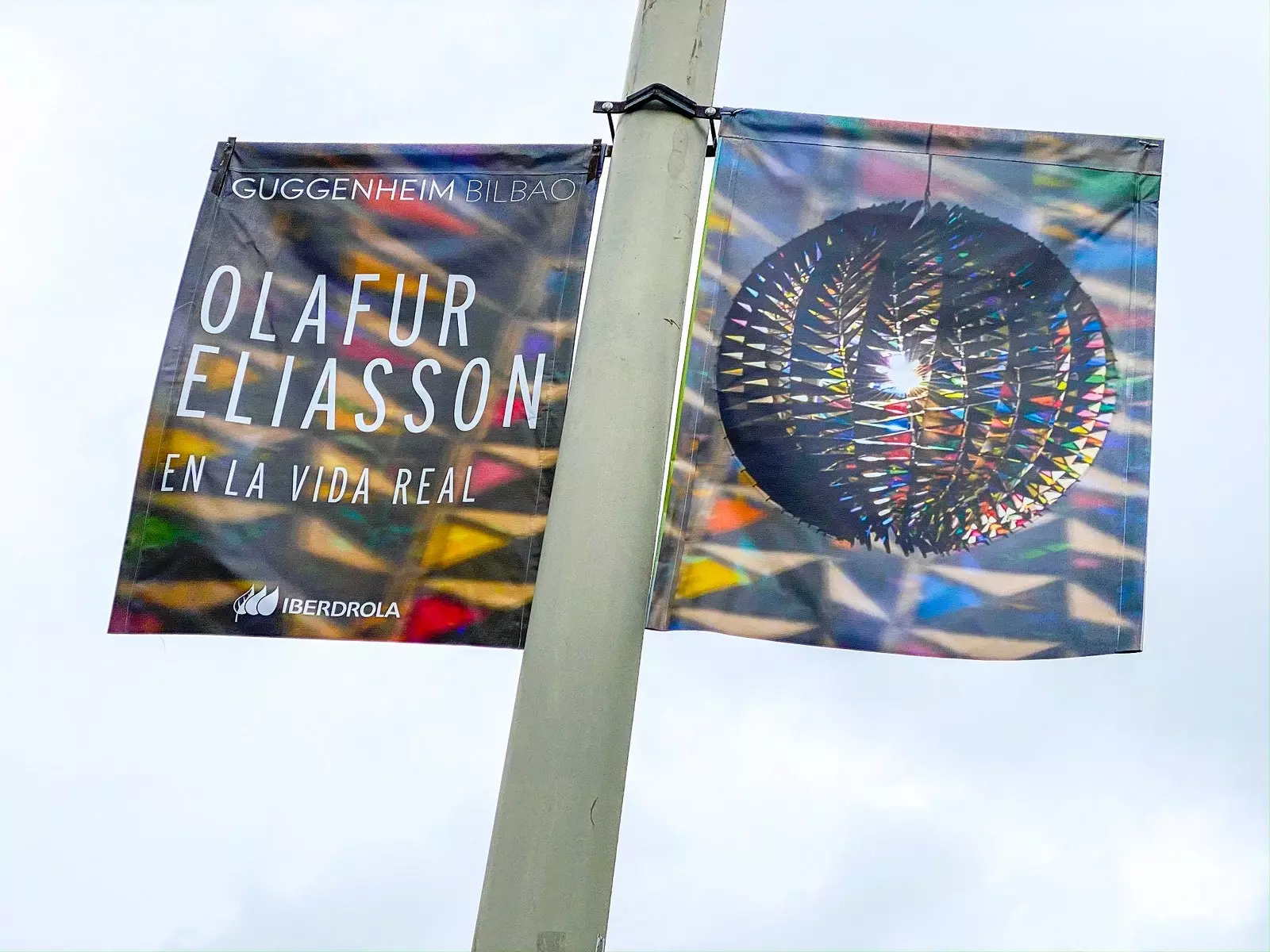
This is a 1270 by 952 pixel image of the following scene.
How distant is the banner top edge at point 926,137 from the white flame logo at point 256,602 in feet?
8.43

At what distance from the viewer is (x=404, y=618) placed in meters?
5.96

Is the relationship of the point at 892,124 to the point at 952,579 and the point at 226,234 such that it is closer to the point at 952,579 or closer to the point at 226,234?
the point at 952,579

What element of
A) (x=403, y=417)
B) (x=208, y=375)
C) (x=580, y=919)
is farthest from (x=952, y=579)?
(x=208, y=375)

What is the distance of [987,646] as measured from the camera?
18.4 feet

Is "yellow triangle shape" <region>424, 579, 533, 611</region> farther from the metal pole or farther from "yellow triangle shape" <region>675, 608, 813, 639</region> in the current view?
"yellow triangle shape" <region>675, 608, 813, 639</region>

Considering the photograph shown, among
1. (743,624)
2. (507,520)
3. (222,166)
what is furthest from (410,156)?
(743,624)

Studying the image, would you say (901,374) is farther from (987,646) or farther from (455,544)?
(455,544)

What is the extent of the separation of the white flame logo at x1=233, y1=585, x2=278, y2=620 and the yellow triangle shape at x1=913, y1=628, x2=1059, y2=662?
2341 millimetres

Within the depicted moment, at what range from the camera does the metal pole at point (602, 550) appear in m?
5.14

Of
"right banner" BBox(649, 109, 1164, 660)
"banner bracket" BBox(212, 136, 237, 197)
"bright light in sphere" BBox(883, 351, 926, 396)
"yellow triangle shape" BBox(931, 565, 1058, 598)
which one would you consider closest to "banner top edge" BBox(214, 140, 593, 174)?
"banner bracket" BBox(212, 136, 237, 197)

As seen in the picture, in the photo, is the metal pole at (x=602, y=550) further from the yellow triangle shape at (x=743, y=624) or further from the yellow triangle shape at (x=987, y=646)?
the yellow triangle shape at (x=987, y=646)

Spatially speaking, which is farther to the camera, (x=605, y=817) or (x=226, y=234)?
(x=226, y=234)

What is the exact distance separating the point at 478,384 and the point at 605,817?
1869 millimetres

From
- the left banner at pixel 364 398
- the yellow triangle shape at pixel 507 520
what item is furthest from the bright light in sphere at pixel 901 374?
the yellow triangle shape at pixel 507 520
